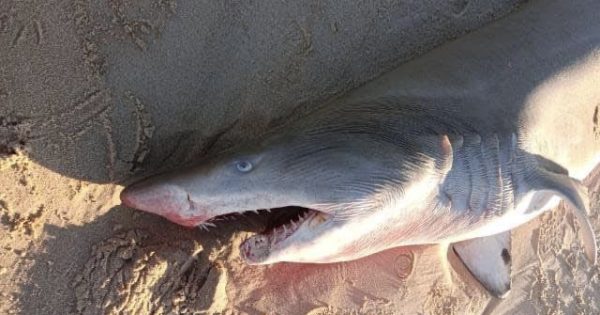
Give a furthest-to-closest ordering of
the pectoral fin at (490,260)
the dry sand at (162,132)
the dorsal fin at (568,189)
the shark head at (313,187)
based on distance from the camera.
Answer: the pectoral fin at (490,260) → the dorsal fin at (568,189) → the dry sand at (162,132) → the shark head at (313,187)

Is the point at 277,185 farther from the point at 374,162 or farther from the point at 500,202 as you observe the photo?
the point at 500,202

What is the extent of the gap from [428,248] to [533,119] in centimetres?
119

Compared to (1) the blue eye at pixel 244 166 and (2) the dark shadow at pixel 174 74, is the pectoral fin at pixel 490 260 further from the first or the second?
(1) the blue eye at pixel 244 166

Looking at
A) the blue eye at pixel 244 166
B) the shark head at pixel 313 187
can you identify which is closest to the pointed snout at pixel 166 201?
the shark head at pixel 313 187

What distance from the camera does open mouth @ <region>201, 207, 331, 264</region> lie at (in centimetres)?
324

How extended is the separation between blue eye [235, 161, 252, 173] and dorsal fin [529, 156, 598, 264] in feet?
5.88

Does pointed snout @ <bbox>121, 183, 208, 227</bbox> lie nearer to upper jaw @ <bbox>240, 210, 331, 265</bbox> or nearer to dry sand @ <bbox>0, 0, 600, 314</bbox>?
upper jaw @ <bbox>240, 210, 331, 265</bbox>

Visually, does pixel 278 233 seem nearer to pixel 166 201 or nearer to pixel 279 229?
pixel 279 229

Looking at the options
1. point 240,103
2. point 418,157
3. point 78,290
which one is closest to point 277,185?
point 418,157

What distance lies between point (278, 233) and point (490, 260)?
6.55ft

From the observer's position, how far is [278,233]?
3309 millimetres

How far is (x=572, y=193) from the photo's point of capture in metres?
3.71

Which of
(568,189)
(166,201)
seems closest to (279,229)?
(166,201)

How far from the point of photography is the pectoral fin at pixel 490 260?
449 centimetres
